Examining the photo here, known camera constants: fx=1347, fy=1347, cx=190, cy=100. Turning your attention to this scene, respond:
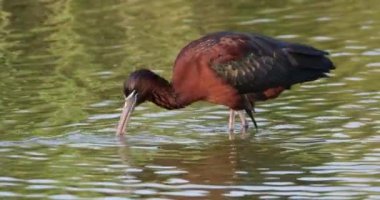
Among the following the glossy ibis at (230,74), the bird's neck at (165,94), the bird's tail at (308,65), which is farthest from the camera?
the bird's tail at (308,65)

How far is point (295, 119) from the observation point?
13.8 meters

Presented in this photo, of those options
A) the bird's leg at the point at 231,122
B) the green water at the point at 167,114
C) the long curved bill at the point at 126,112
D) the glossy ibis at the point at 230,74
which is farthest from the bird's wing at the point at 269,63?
the long curved bill at the point at 126,112

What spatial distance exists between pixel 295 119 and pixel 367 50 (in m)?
2.92

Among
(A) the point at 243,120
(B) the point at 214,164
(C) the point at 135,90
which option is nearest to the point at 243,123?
(A) the point at 243,120

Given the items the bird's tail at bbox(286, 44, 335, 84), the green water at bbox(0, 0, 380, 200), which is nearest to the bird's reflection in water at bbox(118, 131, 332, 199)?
the green water at bbox(0, 0, 380, 200)

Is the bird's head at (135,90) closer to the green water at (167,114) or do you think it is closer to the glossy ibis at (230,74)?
the glossy ibis at (230,74)

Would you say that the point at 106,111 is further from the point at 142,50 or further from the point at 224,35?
the point at 142,50

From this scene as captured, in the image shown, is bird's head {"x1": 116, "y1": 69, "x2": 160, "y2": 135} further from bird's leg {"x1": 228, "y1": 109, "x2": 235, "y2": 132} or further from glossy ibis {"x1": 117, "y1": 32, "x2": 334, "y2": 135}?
bird's leg {"x1": 228, "y1": 109, "x2": 235, "y2": 132}

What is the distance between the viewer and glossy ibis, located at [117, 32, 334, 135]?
529 inches

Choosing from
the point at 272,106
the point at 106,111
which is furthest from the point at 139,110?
the point at 272,106

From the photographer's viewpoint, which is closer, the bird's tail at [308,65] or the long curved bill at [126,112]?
the long curved bill at [126,112]

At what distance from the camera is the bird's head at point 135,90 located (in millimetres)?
13438

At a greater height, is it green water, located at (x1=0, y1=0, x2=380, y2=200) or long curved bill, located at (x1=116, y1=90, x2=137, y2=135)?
long curved bill, located at (x1=116, y1=90, x2=137, y2=135)

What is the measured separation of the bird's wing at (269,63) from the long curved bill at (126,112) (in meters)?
1.04
